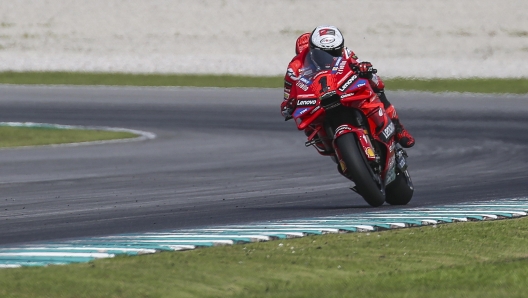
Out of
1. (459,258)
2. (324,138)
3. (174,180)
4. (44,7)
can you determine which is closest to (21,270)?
(459,258)

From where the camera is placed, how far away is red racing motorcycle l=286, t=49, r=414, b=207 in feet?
28.3

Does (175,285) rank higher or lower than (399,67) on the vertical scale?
higher

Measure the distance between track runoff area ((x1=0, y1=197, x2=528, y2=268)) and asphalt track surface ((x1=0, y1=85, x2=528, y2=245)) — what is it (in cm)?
50

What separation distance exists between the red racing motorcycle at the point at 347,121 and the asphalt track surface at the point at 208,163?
469mm

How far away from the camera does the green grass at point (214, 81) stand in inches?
1025

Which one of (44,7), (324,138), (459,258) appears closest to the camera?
(459,258)

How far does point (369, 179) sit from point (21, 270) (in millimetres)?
3775

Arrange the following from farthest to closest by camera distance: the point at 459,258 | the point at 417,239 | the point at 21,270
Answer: the point at 417,239
the point at 459,258
the point at 21,270

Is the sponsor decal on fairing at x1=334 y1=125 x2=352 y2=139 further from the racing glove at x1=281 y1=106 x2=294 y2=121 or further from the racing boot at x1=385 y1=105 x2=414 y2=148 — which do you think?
the racing boot at x1=385 y1=105 x2=414 y2=148

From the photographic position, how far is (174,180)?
12602mm

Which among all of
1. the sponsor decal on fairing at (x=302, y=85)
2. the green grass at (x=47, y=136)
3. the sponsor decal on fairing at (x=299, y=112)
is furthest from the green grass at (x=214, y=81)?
the sponsor decal on fairing at (x=299, y=112)

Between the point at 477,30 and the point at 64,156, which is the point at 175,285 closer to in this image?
the point at 64,156

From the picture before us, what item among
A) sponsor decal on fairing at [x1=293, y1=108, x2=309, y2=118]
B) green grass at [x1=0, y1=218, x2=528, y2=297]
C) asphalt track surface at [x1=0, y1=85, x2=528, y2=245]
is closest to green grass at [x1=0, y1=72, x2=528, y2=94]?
asphalt track surface at [x1=0, y1=85, x2=528, y2=245]

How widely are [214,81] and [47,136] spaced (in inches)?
446
